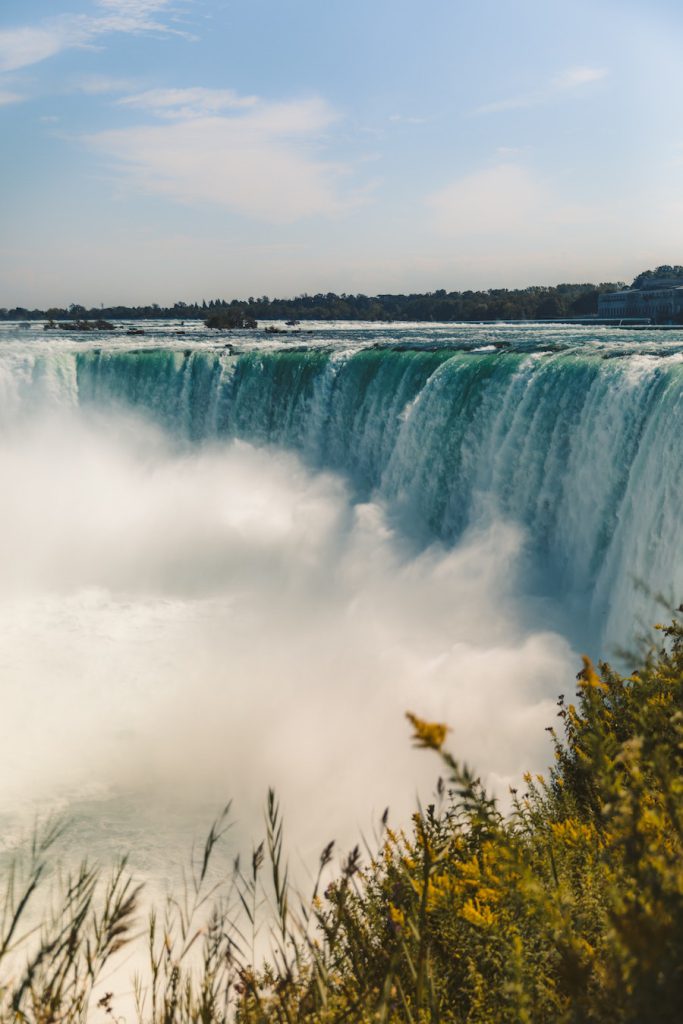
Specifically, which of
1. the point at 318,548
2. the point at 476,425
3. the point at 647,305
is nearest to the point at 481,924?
the point at 476,425

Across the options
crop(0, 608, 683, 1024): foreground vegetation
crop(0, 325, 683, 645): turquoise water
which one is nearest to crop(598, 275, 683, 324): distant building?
crop(0, 325, 683, 645): turquoise water

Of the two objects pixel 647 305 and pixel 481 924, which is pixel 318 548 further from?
pixel 647 305

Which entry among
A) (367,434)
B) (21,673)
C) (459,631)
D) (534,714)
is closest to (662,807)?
(534,714)

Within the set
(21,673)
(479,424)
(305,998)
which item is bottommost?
(21,673)

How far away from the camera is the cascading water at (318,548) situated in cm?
1060

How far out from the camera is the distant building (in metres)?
38.7

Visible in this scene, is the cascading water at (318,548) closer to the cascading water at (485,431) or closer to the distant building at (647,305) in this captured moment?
the cascading water at (485,431)

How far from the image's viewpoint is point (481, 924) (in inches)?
130

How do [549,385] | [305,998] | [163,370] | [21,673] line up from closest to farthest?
[305,998] < [21,673] < [549,385] < [163,370]

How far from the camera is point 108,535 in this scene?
1992 cm

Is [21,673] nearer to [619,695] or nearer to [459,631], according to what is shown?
[459,631]

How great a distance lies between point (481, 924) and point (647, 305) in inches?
1712

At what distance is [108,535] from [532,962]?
18347 mm

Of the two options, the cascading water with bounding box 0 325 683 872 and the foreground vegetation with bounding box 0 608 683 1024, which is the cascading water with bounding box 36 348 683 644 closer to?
the cascading water with bounding box 0 325 683 872
